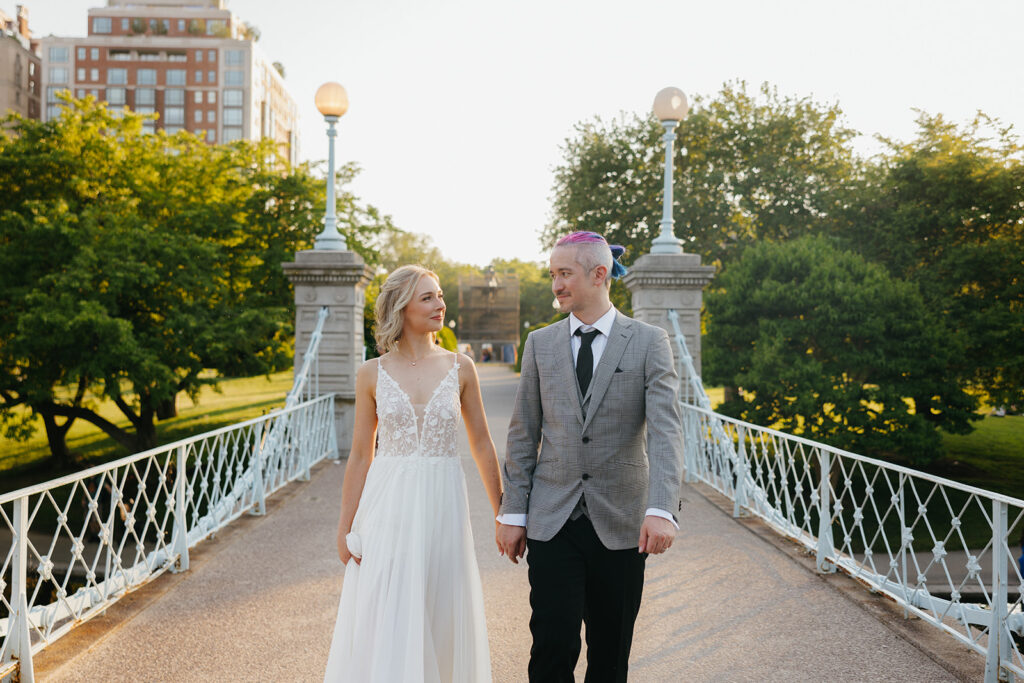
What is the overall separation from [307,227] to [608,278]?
63.7 feet

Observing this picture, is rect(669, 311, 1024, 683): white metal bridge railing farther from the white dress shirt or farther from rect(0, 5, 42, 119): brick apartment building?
rect(0, 5, 42, 119): brick apartment building

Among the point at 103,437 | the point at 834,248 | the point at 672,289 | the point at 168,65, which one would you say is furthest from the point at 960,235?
the point at 168,65

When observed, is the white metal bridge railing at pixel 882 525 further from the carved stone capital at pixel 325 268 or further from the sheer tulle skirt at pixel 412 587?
the carved stone capital at pixel 325 268

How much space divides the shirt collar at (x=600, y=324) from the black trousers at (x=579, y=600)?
26.8 inches

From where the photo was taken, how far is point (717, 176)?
2394 cm

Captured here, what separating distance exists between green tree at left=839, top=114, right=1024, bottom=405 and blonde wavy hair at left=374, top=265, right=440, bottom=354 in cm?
1670

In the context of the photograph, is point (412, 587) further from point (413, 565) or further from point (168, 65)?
point (168, 65)

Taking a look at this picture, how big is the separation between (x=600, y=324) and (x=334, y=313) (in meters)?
8.51

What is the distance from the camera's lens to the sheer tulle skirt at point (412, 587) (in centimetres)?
285

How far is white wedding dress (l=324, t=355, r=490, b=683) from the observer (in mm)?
2867

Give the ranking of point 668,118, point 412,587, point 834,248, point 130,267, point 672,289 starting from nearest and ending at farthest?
point 412,587, point 668,118, point 672,289, point 130,267, point 834,248

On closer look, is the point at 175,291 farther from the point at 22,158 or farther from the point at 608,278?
the point at 608,278

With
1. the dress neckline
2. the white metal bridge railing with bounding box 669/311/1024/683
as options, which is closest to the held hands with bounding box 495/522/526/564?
the dress neckline

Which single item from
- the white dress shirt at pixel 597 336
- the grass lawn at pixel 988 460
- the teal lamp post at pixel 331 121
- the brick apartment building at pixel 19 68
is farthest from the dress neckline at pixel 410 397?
the brick apartment building at pixel 19 68
